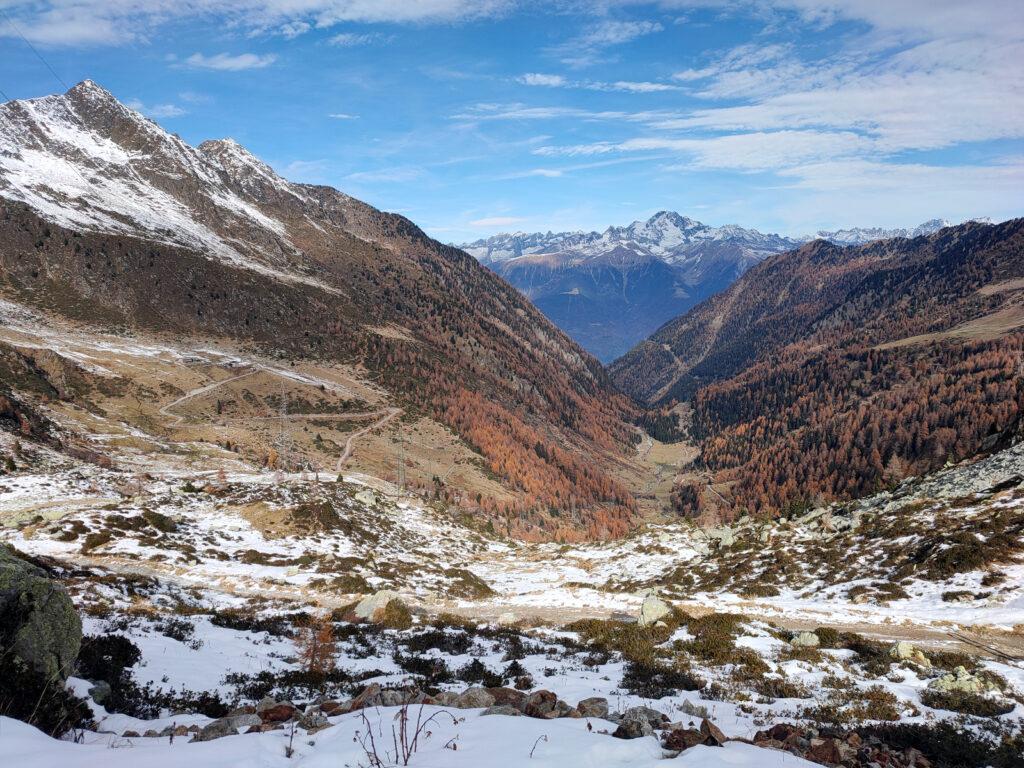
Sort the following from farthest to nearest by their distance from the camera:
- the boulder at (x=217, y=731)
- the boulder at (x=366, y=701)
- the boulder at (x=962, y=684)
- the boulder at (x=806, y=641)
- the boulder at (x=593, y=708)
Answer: the boulder at (x=806, y=641)
the boulder at (x=962, y=684)
the boulder at (x=593, y=708)
the boulder at (x=366, y=701)
the boulder at (x=217, y=731)

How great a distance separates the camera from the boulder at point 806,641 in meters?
22.7

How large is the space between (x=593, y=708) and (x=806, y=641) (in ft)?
51.3

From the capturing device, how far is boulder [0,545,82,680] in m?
10.2

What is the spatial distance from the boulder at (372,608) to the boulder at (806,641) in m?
20.8

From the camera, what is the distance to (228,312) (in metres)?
174

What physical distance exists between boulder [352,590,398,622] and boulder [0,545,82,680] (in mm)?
19652

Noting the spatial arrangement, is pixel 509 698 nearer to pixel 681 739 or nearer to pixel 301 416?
pixel 681 739

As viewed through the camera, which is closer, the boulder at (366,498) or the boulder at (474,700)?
the boulder at (474,700)

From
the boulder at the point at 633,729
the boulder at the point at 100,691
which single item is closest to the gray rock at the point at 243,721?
the boulder at the point at 100,691

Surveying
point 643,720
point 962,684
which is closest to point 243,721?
point 643,720

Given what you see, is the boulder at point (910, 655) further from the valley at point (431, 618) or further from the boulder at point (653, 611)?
the boulder at point (653, 611)

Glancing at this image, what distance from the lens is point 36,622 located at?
34.7 ft

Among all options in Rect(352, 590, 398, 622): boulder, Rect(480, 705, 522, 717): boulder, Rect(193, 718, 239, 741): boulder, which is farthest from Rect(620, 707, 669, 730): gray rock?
Rect(352, 590, 398, 622): boulder

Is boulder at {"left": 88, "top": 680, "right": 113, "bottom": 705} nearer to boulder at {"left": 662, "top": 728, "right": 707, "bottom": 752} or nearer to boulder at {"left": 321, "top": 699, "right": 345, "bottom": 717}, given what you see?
boulder at {"left": 321, "top": 699, "right": 345, "bottom": 717}
